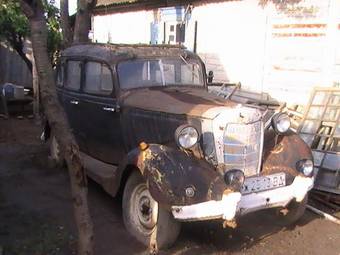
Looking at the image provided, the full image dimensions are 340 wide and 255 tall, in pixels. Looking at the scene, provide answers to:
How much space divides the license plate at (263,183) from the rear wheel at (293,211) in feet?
1.66

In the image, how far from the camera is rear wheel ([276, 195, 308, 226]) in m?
5.64

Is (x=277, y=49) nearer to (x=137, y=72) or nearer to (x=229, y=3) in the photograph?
(x=229, y=3)

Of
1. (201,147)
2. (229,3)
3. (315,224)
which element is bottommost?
(315,224)

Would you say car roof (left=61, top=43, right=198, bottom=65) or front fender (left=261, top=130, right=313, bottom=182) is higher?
car roof (left=61, top=43, right=198, bottom=65)

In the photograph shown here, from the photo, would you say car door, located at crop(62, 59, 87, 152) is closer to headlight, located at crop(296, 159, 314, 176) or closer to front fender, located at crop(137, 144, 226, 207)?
front fender, located at crop(137, 144, 226, 207)

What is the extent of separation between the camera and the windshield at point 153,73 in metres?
6.28

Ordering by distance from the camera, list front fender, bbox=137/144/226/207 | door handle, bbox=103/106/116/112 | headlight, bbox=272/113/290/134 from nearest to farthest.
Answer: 1. front fender, bbox=137/144/226/207
2. headlight, bbox=272/113/290/134
3. door handle, bbox=103/106/116/112

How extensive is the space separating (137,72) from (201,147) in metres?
1.68

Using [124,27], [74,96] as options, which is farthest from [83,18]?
[124,27]

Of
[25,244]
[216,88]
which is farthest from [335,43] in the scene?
[25,244]

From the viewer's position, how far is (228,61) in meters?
10.8

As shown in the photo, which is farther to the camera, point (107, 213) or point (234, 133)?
point (107, 213)

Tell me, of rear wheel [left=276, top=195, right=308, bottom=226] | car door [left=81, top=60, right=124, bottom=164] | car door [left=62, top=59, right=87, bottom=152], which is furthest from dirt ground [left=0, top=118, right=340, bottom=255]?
car door [left=62, top=59, right=87, bottom=152]

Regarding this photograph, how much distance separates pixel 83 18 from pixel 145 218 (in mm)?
4888
